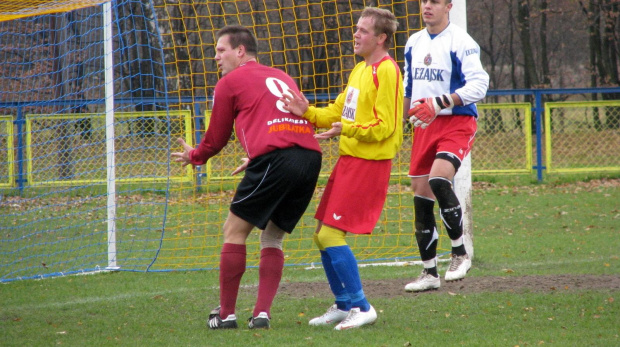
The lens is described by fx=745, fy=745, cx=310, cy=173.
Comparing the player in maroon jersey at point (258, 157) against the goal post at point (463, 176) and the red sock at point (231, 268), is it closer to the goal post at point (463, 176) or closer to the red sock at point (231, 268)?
the red sock at point (231, 268)

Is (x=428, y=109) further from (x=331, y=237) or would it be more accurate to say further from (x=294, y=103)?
(x=331, y=237)

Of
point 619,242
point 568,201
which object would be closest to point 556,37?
point 568,201

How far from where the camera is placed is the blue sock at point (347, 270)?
15.4 feet

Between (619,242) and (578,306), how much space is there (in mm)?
3643

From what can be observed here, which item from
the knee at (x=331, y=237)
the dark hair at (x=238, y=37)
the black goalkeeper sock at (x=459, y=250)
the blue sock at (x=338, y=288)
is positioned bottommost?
the blue sock at (x=338, y=288)

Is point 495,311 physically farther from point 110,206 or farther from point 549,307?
point 110,206

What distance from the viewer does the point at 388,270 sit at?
7.15m

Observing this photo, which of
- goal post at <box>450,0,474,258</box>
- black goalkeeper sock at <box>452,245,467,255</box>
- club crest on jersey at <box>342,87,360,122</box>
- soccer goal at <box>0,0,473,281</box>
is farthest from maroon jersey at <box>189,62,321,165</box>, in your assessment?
soccer goal at <box>0,0,473,281</box>

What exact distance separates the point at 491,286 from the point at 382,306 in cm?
109

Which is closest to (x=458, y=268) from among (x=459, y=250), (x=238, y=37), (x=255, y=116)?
(x=459, y=250)

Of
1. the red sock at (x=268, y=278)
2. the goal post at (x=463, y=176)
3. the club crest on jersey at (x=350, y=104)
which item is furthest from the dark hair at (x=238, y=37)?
the goal post at (x=463, y=176)

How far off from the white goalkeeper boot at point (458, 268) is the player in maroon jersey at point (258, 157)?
4.31 feet

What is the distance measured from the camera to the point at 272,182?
459 cm

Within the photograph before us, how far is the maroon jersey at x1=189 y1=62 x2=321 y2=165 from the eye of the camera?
15.2 feet
